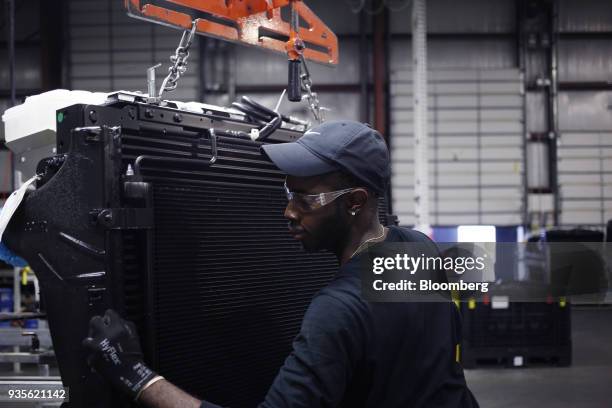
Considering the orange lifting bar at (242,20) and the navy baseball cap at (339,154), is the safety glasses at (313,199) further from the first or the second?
the orange lifting bar at (242,20)

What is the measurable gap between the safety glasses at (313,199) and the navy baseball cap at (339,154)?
0.06m

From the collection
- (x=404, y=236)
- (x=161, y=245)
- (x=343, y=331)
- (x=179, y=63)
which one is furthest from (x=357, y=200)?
(x=179, y=63)

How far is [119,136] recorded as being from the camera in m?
1.46

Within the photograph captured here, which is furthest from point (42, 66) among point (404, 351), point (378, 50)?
point (404, 351)

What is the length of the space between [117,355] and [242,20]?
5.09 ft

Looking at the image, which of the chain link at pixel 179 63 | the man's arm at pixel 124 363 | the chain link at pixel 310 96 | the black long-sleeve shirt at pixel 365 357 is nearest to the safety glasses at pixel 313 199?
the black long-sleeve shirt at pixel 365 357

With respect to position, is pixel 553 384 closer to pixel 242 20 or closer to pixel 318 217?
pixel 242 20

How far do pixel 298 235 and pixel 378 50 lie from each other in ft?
31.6

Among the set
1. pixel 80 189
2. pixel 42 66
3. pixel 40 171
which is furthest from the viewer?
pixel 42 66

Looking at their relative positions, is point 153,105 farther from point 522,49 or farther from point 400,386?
point 522,49

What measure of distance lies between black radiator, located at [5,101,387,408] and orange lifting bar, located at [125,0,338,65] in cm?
46

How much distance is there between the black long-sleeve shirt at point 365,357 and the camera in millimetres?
1194

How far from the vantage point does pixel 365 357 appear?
1271mm

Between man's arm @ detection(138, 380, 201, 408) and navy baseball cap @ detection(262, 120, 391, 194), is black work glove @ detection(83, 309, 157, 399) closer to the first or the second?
man's arm @ detection(138, 380, 201, 408)
